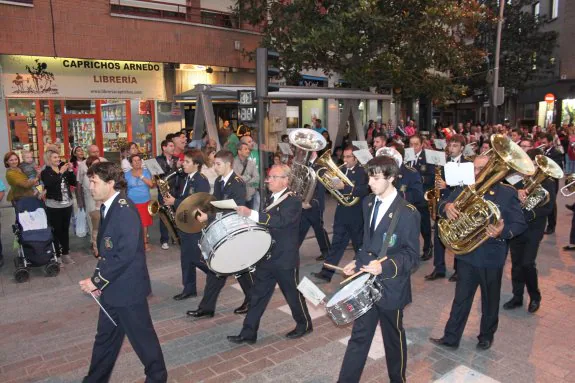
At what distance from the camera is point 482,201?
454 cm

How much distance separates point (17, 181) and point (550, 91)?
109 feet

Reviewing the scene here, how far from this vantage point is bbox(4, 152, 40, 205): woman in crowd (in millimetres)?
7840

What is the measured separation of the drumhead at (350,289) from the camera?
374 centimetres

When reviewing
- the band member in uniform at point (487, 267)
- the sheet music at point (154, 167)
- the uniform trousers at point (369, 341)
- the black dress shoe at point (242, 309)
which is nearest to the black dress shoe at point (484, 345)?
the band member in uniform at point (487, 267)

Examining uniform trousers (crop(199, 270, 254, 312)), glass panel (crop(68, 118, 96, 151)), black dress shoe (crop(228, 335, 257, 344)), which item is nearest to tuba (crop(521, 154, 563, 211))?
uniform trousers (crop(199, 270, 254, 312))

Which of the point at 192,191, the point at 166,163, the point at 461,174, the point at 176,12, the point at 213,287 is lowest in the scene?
the point at 213,287

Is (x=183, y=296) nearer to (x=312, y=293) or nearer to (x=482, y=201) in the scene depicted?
(x=312, y=293)

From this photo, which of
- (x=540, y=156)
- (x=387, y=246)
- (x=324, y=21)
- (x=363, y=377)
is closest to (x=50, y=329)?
(x=363, y=377)

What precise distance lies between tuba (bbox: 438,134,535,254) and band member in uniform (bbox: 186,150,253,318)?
2.32 meters

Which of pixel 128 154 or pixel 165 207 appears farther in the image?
pixel 128 154

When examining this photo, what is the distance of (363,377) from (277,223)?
162 cm

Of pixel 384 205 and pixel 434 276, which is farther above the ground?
pixel 384 205

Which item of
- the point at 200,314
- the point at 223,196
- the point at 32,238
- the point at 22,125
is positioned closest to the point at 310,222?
the point at 223,196

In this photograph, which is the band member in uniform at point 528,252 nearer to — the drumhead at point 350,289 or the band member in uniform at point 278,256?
the band member in uniform at point 278,256
